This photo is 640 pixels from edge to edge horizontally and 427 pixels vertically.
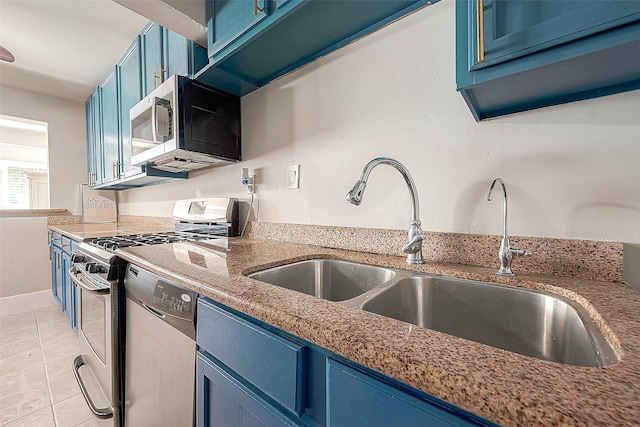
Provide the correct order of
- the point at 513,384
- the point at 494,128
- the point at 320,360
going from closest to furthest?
the point at 513,384, the point at 320,360, the point at 494,128

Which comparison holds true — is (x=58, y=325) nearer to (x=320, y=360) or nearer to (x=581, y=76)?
(x=320, y=360)

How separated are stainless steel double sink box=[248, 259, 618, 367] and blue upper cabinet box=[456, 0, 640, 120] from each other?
19.5 inches

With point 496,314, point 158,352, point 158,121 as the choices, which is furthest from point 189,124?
point 496,314

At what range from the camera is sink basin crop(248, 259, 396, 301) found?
90 centimetres

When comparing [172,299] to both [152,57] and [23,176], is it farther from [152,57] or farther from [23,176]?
[23,176]

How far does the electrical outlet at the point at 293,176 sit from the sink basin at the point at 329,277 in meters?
0.48

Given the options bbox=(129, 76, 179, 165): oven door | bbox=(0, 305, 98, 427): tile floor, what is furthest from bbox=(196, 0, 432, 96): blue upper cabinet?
bbox=(0, 305, 98, 427): tile floor

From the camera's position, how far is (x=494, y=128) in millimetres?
812

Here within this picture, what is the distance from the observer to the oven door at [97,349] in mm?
1132

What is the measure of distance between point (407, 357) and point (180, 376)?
76 cm

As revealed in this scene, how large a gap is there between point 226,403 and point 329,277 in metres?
0.51

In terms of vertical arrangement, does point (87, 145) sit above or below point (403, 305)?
above

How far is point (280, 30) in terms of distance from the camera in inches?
40.3

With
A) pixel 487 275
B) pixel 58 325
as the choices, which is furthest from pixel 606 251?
pixel 58 325
